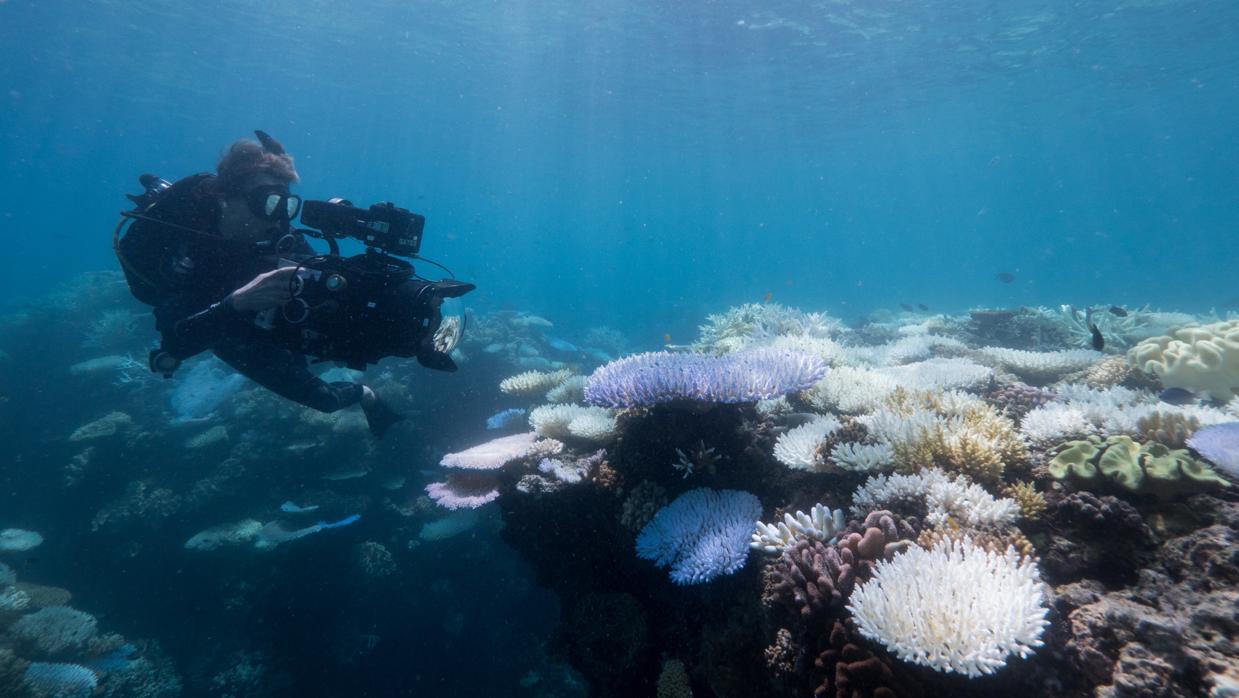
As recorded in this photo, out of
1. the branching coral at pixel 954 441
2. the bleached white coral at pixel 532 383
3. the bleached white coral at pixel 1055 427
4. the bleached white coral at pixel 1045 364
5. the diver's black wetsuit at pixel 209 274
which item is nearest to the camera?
the branching coral at pixel 954 441

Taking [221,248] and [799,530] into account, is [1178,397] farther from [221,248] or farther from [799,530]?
[221,248]

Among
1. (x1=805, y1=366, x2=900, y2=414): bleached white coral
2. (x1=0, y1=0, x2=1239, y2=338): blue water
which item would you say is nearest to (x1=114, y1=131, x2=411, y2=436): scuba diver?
(x1=805, y1=366, x2=900, y2=414): bleached white coral

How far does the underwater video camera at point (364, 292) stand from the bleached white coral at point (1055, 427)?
174 inches

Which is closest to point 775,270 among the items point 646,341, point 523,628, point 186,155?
point 646,341

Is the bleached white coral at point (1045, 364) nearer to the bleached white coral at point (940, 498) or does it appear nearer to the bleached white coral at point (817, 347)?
the bleached white coral at point (817, 347)

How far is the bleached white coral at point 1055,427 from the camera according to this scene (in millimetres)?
3432

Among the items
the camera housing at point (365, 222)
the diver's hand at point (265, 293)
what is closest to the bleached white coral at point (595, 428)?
the camera housing at point (365, 222)

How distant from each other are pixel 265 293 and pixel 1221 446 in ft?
21.4

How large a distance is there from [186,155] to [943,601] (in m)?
83.3

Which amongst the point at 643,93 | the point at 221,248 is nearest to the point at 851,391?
the point at 221,248

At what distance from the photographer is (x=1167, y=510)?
2.64 meters

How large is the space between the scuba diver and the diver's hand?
0.47 metres

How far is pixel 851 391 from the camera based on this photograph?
189 inches

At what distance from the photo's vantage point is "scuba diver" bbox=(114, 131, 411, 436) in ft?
16.5
